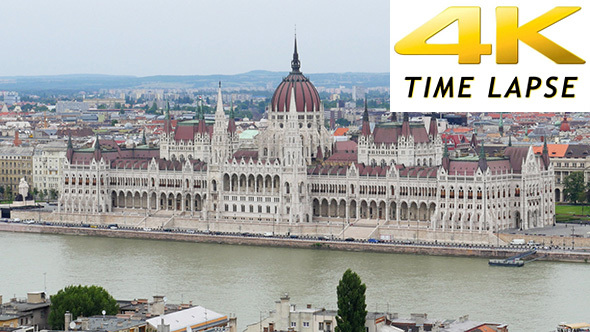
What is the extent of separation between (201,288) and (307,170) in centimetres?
2096

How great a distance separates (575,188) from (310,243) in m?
18.5

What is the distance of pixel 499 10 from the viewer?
63.5 ft

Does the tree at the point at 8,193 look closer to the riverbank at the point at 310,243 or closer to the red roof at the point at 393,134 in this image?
the riverbank at the point at 310,243

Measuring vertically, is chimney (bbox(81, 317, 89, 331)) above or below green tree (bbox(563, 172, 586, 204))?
below

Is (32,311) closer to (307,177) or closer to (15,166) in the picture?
(307,177)

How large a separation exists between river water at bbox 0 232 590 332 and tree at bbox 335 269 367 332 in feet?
28.1

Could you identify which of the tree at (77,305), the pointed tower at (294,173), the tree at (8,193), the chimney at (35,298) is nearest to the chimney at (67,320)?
the tree at (77,305)

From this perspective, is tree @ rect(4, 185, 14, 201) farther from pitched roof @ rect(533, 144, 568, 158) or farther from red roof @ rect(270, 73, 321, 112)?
pitched roof @ rect(533, 144, 568, 158)

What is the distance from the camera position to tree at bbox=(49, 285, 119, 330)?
107 ft

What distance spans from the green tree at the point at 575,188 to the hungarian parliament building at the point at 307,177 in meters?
8.19

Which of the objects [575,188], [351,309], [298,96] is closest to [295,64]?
[298,96]

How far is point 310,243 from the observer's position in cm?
6306

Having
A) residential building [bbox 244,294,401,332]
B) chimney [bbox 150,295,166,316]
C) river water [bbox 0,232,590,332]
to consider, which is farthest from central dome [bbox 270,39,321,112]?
residential building [bbox 244,294,401,332]

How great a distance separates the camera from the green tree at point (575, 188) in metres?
74.6
